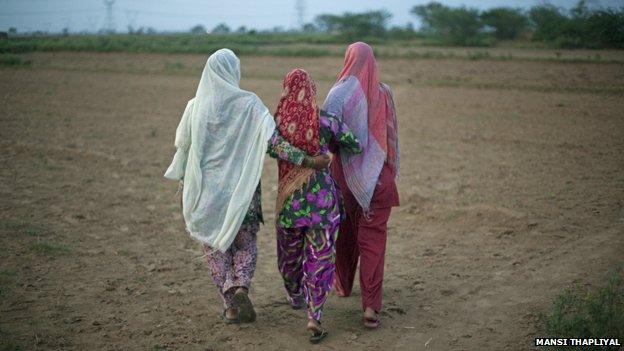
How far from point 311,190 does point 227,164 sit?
2.04 ft

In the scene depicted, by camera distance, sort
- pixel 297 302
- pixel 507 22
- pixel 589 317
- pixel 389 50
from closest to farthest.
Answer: pixel 589 317 → pixel 297 302 → pixel 389 50 → pixel 507 22

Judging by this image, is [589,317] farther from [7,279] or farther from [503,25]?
[503,25]

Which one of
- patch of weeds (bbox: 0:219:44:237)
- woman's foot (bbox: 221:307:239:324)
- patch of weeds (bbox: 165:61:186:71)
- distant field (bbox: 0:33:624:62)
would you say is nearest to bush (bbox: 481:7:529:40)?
distant field (bbox: 0:33:624:62)

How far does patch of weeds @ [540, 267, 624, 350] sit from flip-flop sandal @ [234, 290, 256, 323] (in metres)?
2.04

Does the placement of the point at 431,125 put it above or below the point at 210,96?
below

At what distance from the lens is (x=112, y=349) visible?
402 cm

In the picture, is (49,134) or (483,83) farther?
(483,83)

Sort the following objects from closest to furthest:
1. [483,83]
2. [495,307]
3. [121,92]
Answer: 1. [495,307]
2. [483,83]
3. [121,92]

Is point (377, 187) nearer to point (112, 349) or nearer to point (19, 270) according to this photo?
point (112, 349)

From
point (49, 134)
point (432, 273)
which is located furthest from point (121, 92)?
point (432, 273)

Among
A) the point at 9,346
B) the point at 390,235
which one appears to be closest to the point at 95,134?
the point at 390,235

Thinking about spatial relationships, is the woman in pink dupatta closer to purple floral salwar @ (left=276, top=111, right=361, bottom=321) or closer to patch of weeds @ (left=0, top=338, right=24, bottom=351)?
purple floral salwar @ (left=276, top=111, right=361, bottom=321)

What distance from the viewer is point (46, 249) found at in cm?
579

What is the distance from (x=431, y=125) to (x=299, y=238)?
8.35m
